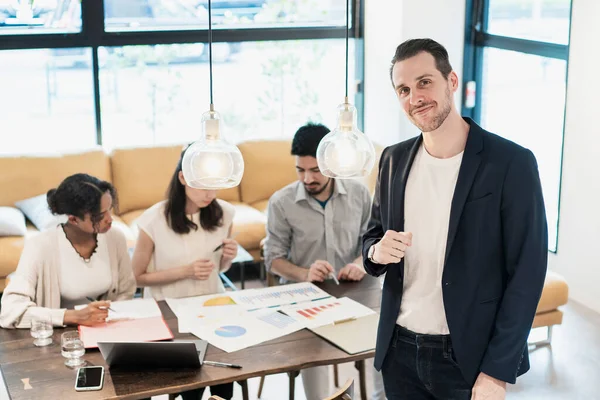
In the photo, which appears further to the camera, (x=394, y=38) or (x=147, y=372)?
A: (x=394, y=38)

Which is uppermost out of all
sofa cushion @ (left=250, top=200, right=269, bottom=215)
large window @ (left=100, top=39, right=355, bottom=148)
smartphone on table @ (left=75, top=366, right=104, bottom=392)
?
large window @ (left=100, top=39, right=355, bottom=148)

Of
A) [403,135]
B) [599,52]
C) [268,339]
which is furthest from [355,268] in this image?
[403,135]

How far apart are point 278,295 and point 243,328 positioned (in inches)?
15.1

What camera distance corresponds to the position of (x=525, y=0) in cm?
580

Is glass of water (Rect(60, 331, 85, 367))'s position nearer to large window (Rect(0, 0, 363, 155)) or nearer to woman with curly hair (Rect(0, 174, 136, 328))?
woman with curly hair (Rect(0, 174, 136, 328))

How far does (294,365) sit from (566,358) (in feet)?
7.43

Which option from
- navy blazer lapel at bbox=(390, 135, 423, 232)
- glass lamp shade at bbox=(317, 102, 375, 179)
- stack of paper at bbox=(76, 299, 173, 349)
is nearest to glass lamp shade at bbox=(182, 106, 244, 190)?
glass lamp shade at bbox=(317, 102, 375, 179)

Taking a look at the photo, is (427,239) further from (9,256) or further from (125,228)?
(125,228)

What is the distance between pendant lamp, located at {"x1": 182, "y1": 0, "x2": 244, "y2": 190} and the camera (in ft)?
8.93

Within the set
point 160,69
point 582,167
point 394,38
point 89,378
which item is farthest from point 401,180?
point 160,69

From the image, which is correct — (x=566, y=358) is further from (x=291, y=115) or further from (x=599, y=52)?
(x=291, y=115)

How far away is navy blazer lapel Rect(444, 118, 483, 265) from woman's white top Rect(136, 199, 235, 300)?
1.62 metres

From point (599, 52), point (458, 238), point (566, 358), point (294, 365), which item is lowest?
point (566, 358)

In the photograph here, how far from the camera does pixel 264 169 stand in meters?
6.17
